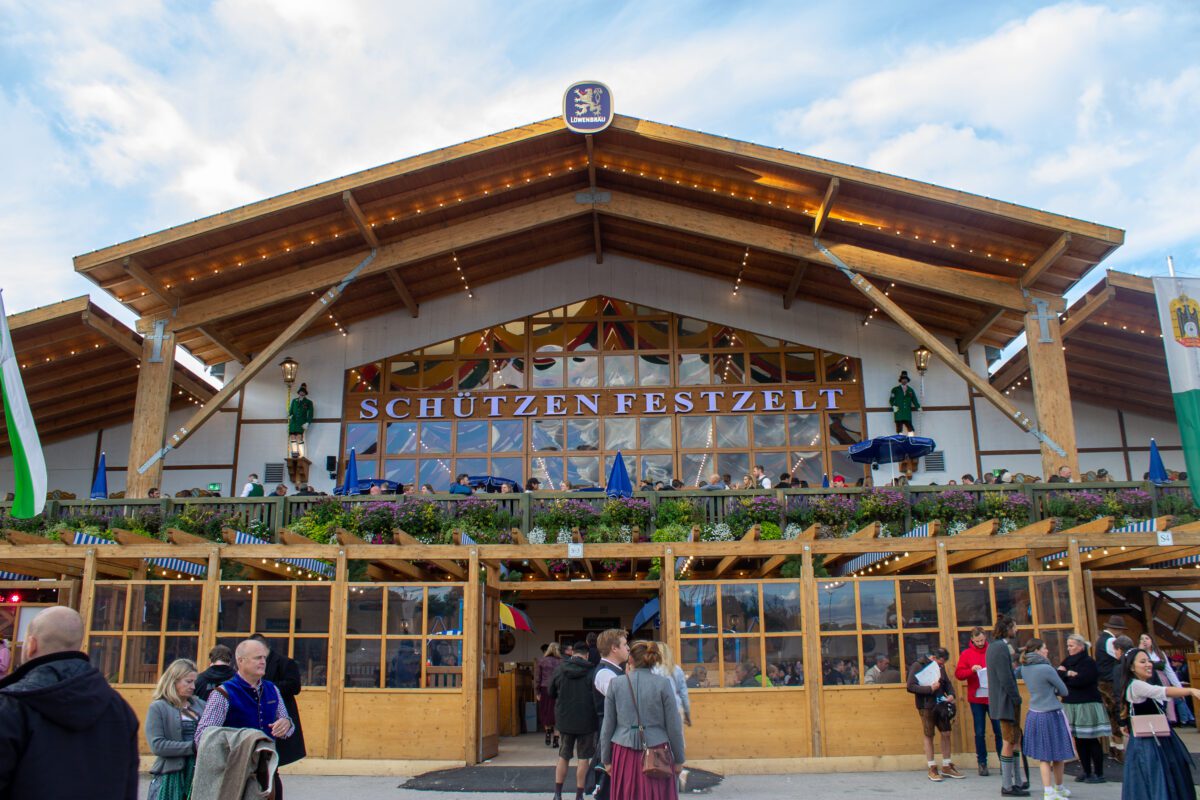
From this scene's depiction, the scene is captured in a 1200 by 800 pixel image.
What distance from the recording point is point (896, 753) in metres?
12.0

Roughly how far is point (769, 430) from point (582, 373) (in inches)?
156

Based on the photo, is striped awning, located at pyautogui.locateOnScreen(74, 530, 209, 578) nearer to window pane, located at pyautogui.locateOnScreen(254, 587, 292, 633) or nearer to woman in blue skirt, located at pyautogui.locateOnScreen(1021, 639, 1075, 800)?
window pane, located at pyautogui.locateOnScreen(254, 587, 292, 633)

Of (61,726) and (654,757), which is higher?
(61,726)

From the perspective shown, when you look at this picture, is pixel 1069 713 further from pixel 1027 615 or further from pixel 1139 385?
pixel 1139 385

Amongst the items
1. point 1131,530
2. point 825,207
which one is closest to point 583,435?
point 825,207

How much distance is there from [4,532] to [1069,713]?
13520 mm

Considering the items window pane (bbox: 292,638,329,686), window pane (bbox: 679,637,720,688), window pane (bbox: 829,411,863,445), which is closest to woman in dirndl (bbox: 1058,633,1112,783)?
window pane (bbox: 679,637,720,688)

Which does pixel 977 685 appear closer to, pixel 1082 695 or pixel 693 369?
pixel 1082 695

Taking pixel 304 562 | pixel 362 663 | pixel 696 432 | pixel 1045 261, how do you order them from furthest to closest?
pixel 696 432, pixel 1045 261, pixel 304 562, pixel 362 663

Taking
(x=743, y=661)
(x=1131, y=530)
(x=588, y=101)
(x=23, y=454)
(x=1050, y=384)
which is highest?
(x=588, y=101)

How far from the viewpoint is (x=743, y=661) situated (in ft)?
41.2

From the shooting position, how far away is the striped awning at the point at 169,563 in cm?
1377

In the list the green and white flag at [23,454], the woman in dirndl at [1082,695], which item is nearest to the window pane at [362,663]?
the green and white flag at [23,454]

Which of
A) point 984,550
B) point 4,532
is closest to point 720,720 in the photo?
point 984,550
